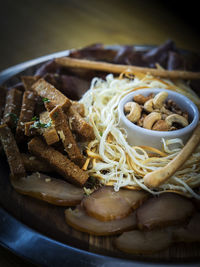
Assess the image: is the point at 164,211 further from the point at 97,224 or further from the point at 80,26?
the point at 80,26

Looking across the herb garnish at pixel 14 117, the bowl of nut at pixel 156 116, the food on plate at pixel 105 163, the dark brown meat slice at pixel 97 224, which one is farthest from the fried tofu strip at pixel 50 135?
the bowl of nut at pixel 156 116

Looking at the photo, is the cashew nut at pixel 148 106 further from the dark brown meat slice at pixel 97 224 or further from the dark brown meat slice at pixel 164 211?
the dark brown meat slice at pixel 97 224

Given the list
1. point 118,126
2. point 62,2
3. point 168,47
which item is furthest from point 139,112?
point 62,2

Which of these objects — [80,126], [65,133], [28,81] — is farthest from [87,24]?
[65,133]

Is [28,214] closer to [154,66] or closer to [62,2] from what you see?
[154,66]

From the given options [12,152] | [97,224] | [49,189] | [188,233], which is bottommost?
[188,233]

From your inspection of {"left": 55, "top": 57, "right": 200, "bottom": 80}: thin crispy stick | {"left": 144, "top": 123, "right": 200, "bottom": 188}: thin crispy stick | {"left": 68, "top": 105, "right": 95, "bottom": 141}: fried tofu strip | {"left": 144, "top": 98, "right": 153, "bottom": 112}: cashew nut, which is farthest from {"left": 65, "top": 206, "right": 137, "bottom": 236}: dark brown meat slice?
{"left": 55, "top": 57, "right": 200, "bottom": 80}: thin crispy stick

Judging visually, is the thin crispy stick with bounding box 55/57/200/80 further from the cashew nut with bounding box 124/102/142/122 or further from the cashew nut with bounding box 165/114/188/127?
the cashew nut with bounding box 165/114/188/127
